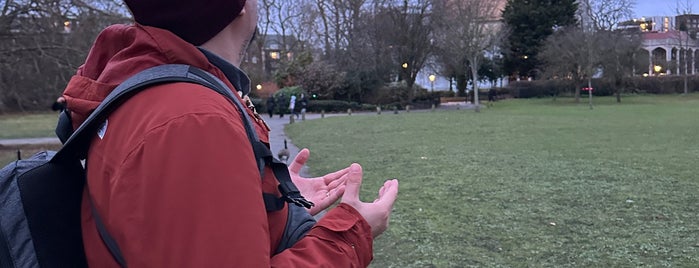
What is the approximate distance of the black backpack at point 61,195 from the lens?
4.25 feet

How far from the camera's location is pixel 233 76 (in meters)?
1.55

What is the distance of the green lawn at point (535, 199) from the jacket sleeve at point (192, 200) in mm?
4675

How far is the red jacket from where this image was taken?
114 cm

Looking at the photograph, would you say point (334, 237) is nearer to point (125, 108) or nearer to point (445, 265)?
point (125, 108)

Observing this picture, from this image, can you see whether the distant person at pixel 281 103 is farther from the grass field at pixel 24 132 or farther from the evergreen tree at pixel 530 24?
the evergreen tree at pixel 530 24

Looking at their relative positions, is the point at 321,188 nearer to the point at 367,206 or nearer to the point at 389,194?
the point at 389,194

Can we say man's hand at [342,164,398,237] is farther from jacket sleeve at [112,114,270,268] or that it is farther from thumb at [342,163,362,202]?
jacket sleeve at [112,114,270,268]

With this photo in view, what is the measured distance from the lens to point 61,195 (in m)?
1.36

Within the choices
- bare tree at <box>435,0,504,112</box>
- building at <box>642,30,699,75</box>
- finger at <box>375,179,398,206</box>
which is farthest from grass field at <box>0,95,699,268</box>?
building at <box>642,30,699,75</box>

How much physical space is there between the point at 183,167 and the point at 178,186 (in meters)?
0.04

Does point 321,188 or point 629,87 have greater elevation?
point 321,188

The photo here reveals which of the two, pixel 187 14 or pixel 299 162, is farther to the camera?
pixel 299 162

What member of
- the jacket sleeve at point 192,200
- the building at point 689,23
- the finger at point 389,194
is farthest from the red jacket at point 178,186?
the building at point 689,23

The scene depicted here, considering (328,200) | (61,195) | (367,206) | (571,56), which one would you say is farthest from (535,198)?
(571,56)
